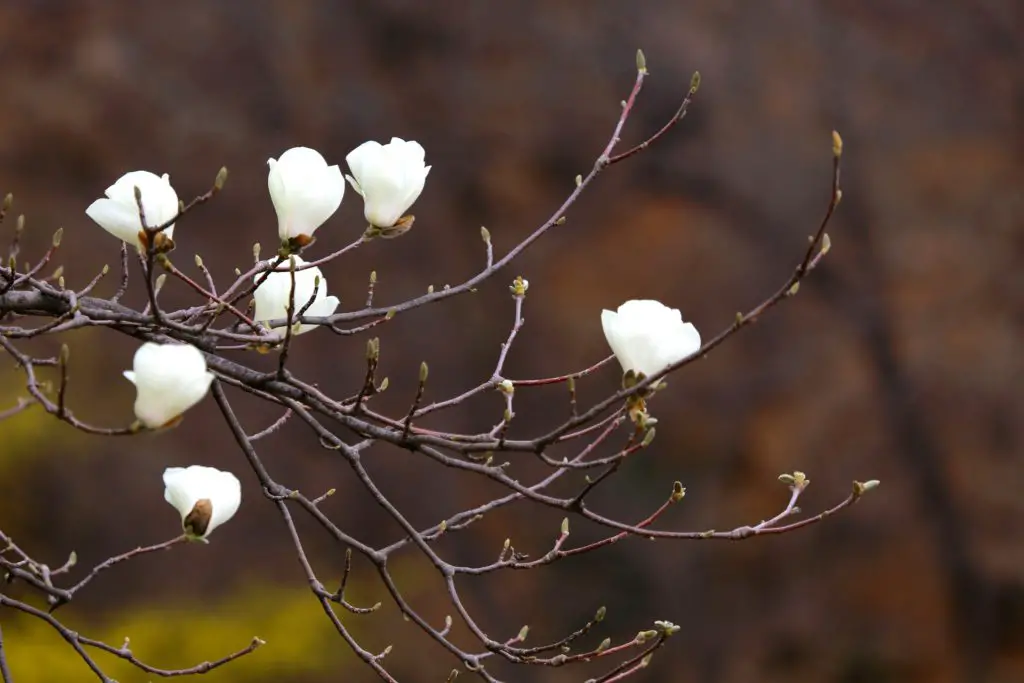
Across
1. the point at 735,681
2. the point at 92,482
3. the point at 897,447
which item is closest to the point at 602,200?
the point at 897,447

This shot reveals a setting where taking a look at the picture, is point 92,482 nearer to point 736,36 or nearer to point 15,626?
point 15,626

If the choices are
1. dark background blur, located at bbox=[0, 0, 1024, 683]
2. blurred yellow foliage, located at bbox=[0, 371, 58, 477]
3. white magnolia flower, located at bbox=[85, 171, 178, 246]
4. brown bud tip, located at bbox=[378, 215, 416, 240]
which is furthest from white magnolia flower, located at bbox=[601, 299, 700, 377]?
blurred yellow foliage, located at bbox=[0, 371, 58, 477]

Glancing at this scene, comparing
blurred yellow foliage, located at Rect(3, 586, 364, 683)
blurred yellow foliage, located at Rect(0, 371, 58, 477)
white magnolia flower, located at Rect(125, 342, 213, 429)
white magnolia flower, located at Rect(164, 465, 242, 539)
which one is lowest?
white magnolia flower, located at Rect(125, 342, 213, 429)

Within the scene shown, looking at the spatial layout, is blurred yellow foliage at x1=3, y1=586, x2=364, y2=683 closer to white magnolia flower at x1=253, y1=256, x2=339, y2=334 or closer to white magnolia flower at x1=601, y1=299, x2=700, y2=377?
white magnolia flower at x1=253, y1=256, x2=339, y2=334

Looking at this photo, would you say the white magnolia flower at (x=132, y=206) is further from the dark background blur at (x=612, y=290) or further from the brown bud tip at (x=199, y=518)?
the dark background blur at (x=612, y=290)

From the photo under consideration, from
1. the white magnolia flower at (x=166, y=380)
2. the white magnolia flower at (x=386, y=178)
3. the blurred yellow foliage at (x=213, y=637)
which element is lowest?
the white magnolia flower at (x=166, y=380)

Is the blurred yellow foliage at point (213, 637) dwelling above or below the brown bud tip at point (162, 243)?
above

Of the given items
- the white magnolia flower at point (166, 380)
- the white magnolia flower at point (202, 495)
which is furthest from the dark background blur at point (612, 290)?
the white magnolia flower at point (166, 380)

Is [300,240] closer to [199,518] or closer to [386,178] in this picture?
[386,178]
